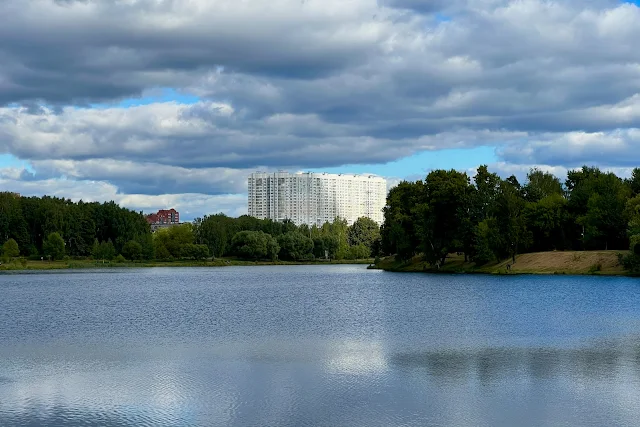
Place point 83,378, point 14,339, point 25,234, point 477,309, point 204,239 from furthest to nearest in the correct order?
1. point 204,239
2. point 25,234
3. point 477,309
4. point 14,339
5. point 83,378

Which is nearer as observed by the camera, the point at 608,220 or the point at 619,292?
the point at 619,292

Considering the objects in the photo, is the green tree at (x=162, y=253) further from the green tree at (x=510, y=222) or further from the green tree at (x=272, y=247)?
the green tree at (x=510, y=222)

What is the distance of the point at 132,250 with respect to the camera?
181625 millimetres

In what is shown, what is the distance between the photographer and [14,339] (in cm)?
3766

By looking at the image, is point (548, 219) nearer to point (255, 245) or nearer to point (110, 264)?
point (255, 245)

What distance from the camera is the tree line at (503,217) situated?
105 m

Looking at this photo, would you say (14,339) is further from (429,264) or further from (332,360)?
(429,264)

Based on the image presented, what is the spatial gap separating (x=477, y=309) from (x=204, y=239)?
144 m

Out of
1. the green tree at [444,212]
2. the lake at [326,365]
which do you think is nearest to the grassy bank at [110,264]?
the green tree at [444,212]

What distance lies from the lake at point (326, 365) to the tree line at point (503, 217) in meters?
51.9

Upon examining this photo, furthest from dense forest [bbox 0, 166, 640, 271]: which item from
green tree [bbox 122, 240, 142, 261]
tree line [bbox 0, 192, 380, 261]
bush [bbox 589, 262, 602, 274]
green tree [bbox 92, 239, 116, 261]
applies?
green tree [bbox 122, 240, 142, 261]

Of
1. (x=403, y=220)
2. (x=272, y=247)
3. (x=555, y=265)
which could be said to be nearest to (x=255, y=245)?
(x=272, y=247)

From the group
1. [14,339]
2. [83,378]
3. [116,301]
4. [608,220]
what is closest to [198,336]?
[14,339]

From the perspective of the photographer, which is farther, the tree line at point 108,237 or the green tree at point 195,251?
the green tree at point 195,251
